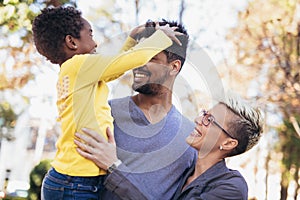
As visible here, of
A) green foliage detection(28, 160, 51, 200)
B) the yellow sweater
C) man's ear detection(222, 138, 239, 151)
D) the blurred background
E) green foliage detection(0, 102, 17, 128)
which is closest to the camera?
the yellow sweater

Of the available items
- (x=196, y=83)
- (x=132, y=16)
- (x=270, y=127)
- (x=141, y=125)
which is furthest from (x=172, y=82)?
(x=270, y=127)

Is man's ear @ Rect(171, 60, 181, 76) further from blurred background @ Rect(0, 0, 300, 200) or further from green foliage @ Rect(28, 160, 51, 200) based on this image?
green foliage @ Rect(28, 160, 51, 200)

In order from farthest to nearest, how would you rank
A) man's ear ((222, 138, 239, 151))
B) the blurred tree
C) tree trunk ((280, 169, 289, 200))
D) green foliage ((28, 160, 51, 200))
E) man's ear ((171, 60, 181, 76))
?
tree trunk ((280, 169, 289, 200))
the blurred tree
green foliage ((28, 160, 51, 200))
man's ear ((171, 60, 181, 76))
man's ear ((222, 138, 239, 151))

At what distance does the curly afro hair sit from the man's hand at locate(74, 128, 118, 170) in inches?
12.1

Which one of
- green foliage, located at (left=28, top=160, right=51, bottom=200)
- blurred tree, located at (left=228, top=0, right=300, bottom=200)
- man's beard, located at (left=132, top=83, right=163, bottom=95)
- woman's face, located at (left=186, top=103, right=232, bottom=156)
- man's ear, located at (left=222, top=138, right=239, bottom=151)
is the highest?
man's beard, located at (left=132, top=83, right=163, bottom=95)

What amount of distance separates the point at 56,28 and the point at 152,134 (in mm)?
459

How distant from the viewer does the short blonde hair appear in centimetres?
166

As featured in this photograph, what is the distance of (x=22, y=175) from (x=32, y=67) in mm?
4820

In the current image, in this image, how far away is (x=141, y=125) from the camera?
1.76 metres

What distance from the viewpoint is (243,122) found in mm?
1664

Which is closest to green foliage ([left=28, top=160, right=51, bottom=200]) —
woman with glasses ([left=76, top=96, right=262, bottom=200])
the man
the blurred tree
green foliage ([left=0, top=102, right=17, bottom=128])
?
green foliage ([left=0, top=102, right=17, bottom=128])

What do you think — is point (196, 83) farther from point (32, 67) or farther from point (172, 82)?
point (32, 67)

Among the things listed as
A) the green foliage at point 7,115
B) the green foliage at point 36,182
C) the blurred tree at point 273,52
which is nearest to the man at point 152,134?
the green foliage at point 36,182

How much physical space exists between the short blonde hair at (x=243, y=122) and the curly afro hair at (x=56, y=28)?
0.54 meters
